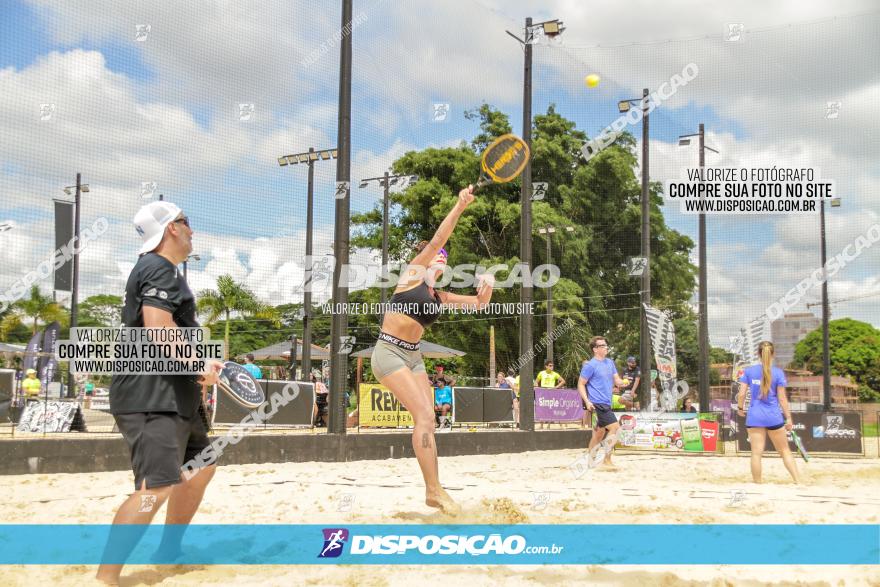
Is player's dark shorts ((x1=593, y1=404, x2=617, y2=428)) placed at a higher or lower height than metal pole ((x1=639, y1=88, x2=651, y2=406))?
lower

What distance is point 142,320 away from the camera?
3221 millimetres

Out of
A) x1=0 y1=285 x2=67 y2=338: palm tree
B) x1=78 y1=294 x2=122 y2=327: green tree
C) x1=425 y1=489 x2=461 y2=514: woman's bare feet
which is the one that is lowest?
x1=425 y1=489 x2=461 y2=514: woman's bare feet

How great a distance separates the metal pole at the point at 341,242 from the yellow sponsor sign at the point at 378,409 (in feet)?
16.5

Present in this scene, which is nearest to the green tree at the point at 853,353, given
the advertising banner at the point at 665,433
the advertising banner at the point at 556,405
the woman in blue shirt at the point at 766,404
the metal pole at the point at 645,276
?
the advertising banner at the point at 556,405

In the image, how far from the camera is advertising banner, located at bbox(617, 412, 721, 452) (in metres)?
12.8

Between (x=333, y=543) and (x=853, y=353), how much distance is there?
2799 inches

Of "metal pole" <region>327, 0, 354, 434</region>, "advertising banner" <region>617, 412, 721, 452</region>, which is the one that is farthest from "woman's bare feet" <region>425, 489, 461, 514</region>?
"advertising banner" <region>617, 412, 721, 452</region>

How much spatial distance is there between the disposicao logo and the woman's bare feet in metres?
1.05

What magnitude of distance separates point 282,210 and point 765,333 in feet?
28.3

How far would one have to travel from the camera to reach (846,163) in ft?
33.8

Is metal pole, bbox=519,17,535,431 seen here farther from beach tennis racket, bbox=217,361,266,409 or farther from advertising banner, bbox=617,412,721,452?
beach tennis racket, bbox=217,361,266,409

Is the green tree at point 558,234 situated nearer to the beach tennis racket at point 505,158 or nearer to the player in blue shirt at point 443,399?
the player in blue shirt at point 443,399

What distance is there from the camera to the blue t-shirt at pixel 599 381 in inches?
366

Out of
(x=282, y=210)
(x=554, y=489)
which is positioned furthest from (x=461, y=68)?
(x=554, y=489)
